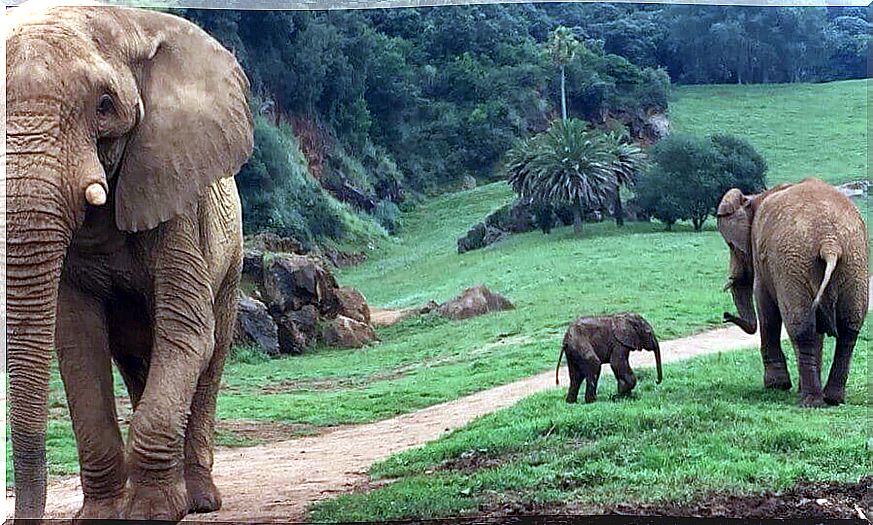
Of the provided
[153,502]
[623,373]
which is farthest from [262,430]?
[623,373]

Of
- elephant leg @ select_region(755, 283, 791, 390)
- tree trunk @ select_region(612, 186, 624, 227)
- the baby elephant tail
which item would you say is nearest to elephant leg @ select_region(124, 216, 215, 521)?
the baby elephant tail

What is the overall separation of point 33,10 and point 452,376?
277cm

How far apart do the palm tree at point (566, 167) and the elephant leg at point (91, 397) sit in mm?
2346

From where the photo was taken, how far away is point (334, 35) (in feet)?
20.2

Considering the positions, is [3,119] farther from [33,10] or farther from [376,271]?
[376,271]

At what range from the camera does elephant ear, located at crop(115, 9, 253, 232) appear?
4316 mm

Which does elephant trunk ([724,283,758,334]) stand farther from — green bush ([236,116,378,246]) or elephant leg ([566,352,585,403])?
green bush ([236,116,378,246])

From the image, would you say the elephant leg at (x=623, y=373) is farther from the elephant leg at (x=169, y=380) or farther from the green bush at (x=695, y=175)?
the elephant leg at (x=169, y=380)

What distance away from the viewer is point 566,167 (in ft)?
20.1

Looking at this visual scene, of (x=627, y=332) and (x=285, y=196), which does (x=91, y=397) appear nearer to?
(x=285, y=196)

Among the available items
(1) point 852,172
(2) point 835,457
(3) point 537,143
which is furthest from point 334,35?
(2) point 835,457

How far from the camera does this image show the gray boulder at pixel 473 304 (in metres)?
6.09

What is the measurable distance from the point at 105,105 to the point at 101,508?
1660mm

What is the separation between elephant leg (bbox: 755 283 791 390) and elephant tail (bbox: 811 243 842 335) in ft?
0.88
